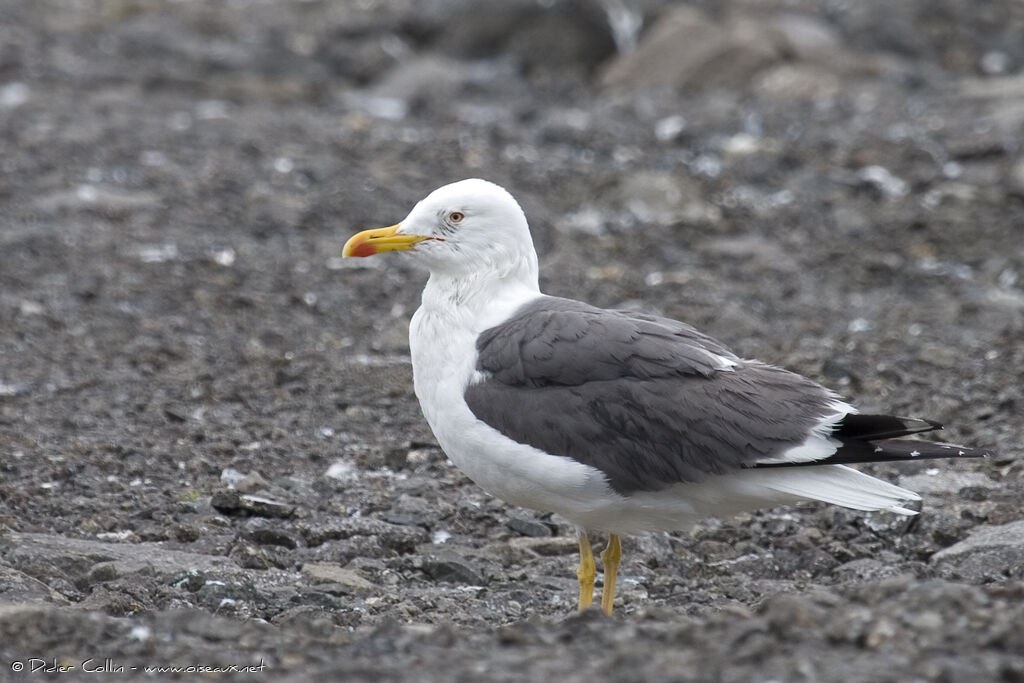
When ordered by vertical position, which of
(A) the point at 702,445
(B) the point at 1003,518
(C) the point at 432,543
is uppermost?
(A) the point at 702,445

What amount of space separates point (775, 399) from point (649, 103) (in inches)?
367

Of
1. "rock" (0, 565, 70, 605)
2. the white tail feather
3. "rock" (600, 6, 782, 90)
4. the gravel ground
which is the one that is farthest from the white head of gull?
"rock" (600, 6, 782, 90)

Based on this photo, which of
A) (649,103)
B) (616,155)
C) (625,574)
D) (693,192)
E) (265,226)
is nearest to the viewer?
(625,574)

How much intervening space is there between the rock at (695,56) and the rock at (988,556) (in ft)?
31.4

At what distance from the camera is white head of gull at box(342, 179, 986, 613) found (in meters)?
5.28

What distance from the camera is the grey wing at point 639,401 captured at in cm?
531

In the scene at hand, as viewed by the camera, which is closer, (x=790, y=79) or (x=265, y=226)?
(x=265, y=226)

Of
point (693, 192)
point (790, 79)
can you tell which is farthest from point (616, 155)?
point (790, 79)

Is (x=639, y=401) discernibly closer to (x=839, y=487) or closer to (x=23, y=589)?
(x=839, y=487)

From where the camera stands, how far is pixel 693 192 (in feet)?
38.8

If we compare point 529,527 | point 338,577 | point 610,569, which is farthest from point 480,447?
point 529,527

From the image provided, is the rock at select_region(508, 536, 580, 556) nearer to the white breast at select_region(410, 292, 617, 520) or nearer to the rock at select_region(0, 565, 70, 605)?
the white breast at select_region(410, 292, 617, 520)

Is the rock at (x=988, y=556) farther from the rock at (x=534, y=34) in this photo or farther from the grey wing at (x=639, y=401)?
the rock at (x=534, y=34)

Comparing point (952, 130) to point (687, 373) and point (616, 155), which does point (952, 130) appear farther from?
point (687, 373)
